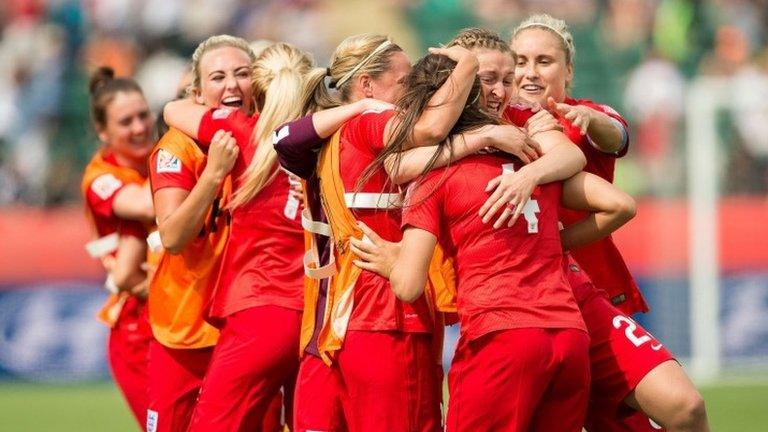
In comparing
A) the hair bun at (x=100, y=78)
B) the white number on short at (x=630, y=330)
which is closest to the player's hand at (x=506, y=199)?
the white number on short at (x=630, y=330)

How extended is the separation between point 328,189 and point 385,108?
16.8 inches

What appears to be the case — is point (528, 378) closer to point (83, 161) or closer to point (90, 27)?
point (83, 161)

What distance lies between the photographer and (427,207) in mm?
5137

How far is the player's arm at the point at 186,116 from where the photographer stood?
6.55 metres

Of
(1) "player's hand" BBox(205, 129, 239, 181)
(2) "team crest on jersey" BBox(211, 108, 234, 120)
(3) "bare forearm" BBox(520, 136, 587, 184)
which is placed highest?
(3) "bare forearm" BBox(520, 136, 587, 184)

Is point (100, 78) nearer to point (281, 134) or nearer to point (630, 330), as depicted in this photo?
point (281, 134)

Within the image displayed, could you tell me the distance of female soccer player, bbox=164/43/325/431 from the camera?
6305 mm

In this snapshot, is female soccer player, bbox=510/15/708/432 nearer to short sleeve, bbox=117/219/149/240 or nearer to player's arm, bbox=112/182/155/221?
player's arm, bbox=112/182/155/221

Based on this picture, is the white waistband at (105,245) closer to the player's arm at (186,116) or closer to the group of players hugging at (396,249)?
the group of players hugging at (396,249)

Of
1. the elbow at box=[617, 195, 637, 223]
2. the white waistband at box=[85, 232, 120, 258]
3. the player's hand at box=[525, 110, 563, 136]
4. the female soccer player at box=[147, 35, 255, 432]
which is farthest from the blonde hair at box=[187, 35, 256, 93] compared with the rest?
the elbow at box=[617, 195, 637, 223]

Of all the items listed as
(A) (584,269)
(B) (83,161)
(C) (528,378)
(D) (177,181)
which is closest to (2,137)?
(B) (83,161)

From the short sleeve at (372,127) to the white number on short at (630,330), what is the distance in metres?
1.32

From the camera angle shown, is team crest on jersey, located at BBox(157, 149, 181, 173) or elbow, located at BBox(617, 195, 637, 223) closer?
elbow, located at BBox(617, 195, 637, 223)

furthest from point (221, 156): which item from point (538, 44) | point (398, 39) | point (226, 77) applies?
point (398, 39)
